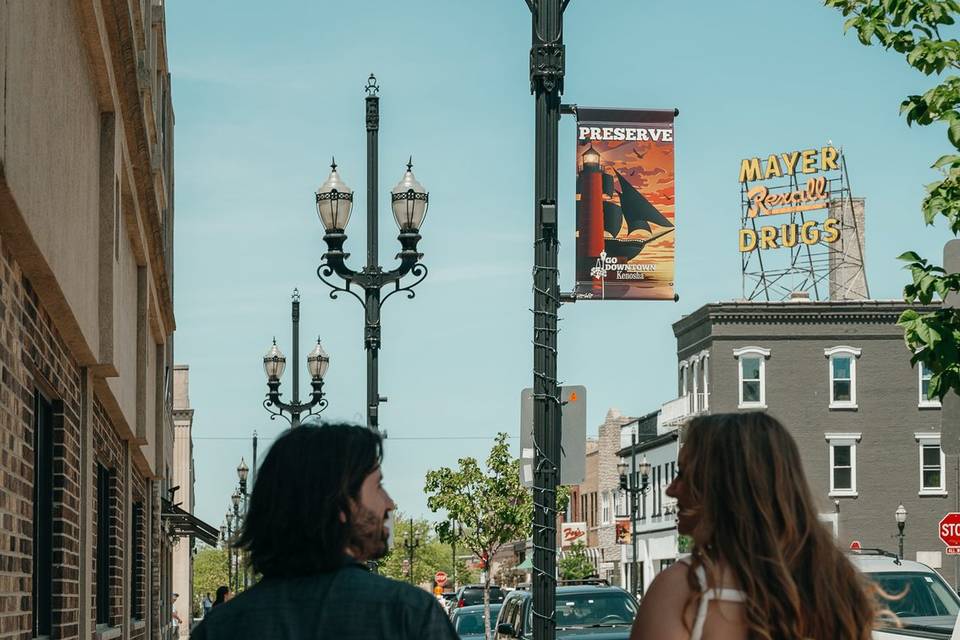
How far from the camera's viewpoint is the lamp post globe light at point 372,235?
20.6m

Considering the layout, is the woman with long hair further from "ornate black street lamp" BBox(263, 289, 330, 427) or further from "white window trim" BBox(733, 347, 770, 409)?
"white window trim" BBox(733, 347, 770, 409)

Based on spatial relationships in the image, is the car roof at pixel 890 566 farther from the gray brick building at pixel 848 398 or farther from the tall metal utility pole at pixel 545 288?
the gray brick building at pixel 848 398

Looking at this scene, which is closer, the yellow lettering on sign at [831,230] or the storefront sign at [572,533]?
the yellow lettering on sign at [831,230]

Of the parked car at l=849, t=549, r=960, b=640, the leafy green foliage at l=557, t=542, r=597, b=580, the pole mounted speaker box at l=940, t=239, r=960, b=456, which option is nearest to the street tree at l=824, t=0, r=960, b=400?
the pole mounted speaker box at l=940, t=239, r=960, b=456

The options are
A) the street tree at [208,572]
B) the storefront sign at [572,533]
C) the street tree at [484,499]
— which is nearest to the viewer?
the street tree at [484,499]

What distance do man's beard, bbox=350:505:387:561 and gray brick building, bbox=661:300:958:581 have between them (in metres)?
61.4

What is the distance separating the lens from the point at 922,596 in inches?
740

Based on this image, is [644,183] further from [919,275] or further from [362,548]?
[362,548]

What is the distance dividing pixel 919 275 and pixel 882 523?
53984 mm

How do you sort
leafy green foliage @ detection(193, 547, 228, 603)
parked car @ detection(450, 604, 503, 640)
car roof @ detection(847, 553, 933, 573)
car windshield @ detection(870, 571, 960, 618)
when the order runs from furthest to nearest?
leafy green foliage @ detection(193, 547, 228, 603), parked car @ detection(450, 604, 503, 640), car roof @ detection(847, 553, 933, 573), car windshield @ detection(870, 571, 960, 618)

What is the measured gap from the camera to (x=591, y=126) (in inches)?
500

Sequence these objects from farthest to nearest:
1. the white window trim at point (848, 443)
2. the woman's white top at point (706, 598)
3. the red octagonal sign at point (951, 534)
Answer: the white window trim at point (848, 443), the red octagonal sign at point (951, 534), the woman's white top at point (706, 598)

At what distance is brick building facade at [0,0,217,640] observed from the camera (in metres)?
6.27

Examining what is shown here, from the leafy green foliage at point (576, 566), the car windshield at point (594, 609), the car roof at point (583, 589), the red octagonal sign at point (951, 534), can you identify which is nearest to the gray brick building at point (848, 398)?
the leafy green foliage at point (576, 566)
